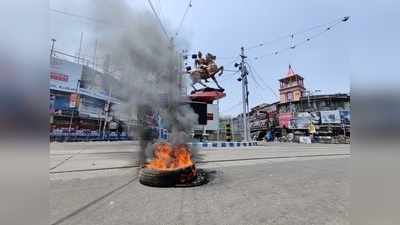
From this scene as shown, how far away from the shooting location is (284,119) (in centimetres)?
5103

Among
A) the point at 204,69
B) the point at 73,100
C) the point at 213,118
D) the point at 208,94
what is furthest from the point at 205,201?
the point at 73,100

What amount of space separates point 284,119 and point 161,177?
152 feet

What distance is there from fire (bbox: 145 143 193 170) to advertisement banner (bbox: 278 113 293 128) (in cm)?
4205

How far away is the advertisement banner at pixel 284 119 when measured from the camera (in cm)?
4937

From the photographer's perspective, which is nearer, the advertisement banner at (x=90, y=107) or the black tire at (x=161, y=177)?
the black tire at (x=161, y=177)

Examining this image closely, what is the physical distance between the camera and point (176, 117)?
37.9 ft

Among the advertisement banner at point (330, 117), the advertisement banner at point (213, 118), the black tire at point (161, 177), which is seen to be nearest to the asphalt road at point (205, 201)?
the black tire at point (161, 177)

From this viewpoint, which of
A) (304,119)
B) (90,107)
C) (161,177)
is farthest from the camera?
(304,119)

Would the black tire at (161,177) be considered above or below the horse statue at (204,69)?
below

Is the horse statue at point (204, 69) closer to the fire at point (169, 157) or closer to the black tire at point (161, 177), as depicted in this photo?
the fire at point (169, 157)

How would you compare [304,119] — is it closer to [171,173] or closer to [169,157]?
[169,157]

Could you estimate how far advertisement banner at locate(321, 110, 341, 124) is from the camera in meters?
40.8

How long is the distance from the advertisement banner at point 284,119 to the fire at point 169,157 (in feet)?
138
